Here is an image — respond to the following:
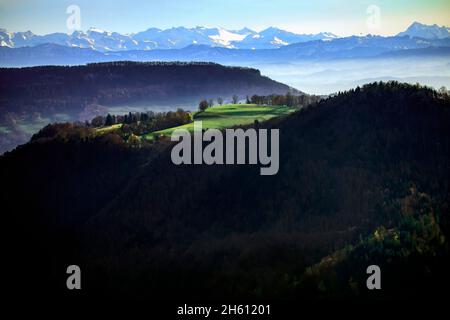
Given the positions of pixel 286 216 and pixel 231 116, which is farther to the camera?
pixel 231 116

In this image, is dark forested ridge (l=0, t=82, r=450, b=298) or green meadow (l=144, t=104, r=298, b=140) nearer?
dark forested ridge (l=0, t=82, r=450, b=298)

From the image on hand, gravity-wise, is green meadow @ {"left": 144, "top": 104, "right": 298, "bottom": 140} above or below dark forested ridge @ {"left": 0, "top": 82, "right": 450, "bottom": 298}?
above

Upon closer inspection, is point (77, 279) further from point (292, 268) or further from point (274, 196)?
point (274, 196)

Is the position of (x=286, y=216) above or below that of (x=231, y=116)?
below

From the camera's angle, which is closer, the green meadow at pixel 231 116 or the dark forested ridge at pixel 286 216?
the dark forested ridge at pixel 286 216
